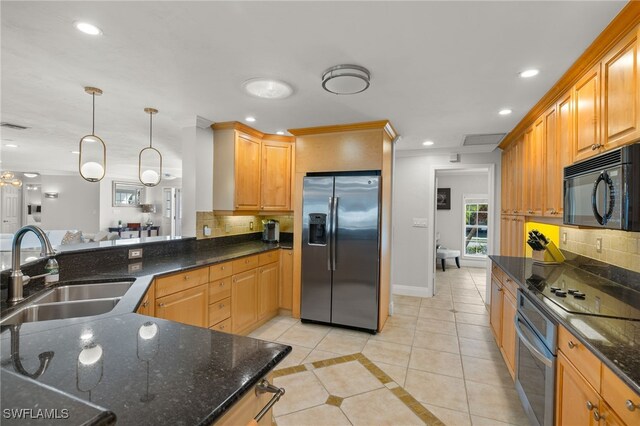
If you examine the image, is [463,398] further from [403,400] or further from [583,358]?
[583,358]

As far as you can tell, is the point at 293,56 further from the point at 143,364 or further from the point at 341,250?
the point at 341,250

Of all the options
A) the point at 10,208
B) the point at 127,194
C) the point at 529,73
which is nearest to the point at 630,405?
the point at 529,73

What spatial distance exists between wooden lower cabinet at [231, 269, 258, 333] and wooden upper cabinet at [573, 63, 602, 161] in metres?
3.09

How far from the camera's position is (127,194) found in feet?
32.3

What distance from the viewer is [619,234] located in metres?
2.13

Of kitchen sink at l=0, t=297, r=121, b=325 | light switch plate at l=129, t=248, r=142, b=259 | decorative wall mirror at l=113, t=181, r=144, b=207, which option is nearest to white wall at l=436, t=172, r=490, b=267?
light switch plate at l=129, t=248, r=142, b=259

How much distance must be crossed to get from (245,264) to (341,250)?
3.55 ft

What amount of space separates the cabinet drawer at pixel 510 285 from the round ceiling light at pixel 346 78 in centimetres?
190

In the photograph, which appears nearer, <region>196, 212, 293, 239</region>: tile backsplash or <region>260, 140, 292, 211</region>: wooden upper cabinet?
<region>196, 212, 293, 239</region>: tile backsplash

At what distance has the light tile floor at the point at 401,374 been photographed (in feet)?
6.92

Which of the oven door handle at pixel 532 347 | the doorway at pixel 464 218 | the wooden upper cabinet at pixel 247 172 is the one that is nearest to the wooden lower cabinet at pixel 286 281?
the wooden upper cabinet at pixel 247 172

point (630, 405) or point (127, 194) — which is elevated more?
point (127, 194)

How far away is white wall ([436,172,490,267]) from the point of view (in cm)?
761

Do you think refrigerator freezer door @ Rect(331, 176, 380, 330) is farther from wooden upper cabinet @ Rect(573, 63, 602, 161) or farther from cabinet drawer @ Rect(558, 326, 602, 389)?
cabinet drawer @ Rect(558, 326, 602, 389)
